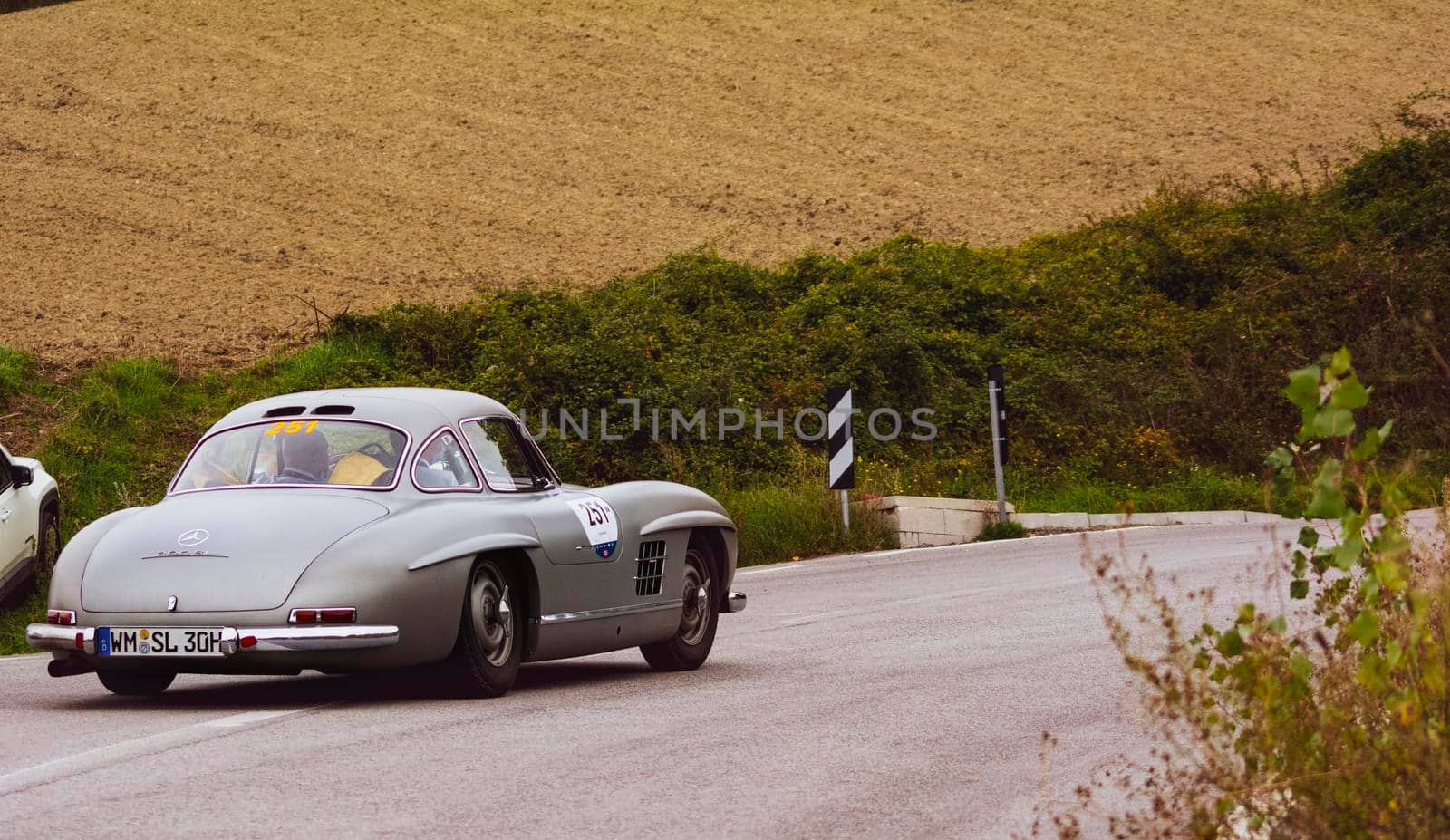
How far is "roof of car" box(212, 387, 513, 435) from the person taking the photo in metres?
9.95

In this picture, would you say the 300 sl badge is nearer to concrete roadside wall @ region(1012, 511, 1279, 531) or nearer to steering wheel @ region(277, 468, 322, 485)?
steering wheel @ region(277, 468, 322, 485)

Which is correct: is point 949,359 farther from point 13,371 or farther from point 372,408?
point 372,408

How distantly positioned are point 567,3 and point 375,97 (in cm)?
1057

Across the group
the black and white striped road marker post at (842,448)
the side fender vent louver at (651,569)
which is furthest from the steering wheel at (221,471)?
the black and white striped road marker post at (842,448)

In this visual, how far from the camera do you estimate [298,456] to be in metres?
9.68

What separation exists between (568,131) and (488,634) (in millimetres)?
35249

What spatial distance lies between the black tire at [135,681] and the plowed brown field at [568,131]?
17.6 meters

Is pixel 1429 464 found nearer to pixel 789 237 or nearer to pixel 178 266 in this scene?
pixel 789 237

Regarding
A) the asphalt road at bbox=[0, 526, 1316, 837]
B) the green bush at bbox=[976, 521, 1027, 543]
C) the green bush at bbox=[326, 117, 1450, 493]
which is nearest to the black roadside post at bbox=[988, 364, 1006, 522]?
the green bush at bbox=[976, 521, 1027, 543]

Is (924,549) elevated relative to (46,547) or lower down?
lower down

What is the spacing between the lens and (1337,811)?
4.68 m

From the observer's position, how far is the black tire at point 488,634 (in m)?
9.17

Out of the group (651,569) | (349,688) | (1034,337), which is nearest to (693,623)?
(651,569)

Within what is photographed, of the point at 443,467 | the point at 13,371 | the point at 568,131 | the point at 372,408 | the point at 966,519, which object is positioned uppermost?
the point at 568,131
